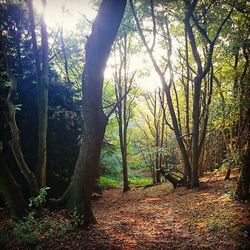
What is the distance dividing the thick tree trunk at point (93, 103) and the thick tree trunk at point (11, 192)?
114 centimetres

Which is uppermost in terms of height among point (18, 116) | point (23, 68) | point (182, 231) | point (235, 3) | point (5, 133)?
point (235, 3)

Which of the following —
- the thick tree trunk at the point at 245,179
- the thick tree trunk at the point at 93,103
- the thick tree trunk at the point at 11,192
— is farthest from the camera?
the thick tree trunk at the point at 245,179

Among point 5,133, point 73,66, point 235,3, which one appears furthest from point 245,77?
point 73,66

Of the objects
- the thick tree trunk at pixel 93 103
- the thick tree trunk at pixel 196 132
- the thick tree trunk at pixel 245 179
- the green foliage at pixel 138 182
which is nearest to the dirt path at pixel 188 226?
the thick tree trunk at pixel 245 179

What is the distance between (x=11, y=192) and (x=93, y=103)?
2.91 meters

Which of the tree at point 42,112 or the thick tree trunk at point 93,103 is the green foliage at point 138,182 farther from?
the thick tree trunk at point 93,103

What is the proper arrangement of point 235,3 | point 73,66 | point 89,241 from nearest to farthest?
point 89,241, point 235,3, point 73,66

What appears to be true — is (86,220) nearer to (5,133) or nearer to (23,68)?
(5,133)

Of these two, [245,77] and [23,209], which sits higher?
[245,77]

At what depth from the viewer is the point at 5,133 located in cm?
998

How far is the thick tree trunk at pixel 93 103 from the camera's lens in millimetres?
5562

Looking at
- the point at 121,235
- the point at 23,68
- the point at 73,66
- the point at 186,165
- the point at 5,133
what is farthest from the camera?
the point at 73,66

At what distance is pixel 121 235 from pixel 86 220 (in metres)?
0.86

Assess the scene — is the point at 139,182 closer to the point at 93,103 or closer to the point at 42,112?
the point at 42,112
